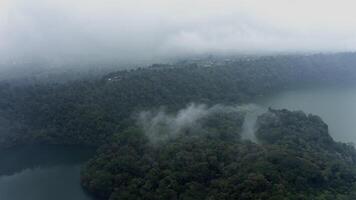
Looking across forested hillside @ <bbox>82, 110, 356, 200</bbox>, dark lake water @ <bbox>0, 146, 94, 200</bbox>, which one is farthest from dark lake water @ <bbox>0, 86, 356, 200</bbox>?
forested hillside @ <bbox>82, 110, 356, 200</bbox>

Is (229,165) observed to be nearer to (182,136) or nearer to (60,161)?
(182,136)

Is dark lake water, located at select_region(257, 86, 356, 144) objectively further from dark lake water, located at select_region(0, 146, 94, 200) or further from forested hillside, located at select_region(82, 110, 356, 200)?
dark lake water, located at select_region(0, 146, 94, 200)

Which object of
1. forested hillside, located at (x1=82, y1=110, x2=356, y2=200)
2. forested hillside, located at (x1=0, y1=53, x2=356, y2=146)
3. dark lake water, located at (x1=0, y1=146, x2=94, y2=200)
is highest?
forested hillside, located at (x1=0, y1=53, x2=356, y2=146)

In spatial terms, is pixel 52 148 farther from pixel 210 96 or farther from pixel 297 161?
pixel 297 161

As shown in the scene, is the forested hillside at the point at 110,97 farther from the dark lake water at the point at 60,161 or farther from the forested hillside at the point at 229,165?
the forested hillside at the point at 229,165

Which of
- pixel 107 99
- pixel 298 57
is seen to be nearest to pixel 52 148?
Result: pixel 107 99

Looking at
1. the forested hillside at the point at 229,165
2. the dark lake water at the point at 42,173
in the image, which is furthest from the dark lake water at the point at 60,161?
the forested hillside at the point at 229,165

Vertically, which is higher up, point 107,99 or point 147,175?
point 107,99
